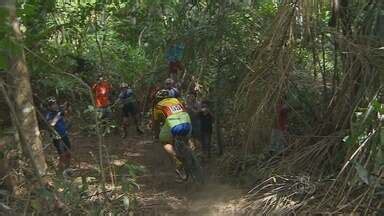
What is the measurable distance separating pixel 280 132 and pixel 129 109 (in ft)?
17.1

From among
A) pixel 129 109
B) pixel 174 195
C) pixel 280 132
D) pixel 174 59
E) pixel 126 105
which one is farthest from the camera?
pixel 129 109

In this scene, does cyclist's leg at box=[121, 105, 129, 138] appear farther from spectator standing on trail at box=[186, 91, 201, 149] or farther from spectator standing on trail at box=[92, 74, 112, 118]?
spectator standing on trail at box=[186, 91, 201, 149]

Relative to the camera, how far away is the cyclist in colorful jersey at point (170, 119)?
7.64 metres

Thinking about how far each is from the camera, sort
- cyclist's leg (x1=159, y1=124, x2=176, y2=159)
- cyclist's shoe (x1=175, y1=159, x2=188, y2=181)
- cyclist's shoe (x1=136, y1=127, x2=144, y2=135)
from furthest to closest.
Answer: cyclist's shoe (x1=136, y1=127, x2=144, y2=135), cyclist's shoe (x1=175, y1=159, x2=188, y2=181), cyclist's leg (x1=159, y1=124, x2=176, y2=159)

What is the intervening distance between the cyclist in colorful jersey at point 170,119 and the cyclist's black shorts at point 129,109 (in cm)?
452

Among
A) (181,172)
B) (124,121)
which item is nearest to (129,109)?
(124,121)

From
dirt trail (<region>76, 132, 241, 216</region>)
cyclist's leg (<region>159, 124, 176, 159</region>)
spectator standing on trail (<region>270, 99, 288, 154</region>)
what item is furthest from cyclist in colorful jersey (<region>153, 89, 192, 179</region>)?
spectator standing on trail (<region>270, 99, 288, 154</region>)

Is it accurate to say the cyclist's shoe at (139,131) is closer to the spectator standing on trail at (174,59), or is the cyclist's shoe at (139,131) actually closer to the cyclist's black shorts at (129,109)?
the cyclist's black shorts at (129,109)

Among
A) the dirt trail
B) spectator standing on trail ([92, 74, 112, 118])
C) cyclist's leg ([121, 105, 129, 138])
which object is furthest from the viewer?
cyclist's leg ([121, 105, 129, 138])

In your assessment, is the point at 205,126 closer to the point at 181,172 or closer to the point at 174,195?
the point at 181,172

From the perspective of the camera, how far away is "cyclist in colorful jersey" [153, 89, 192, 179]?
764 centimetres

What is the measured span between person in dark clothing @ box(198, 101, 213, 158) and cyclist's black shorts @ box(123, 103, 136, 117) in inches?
122

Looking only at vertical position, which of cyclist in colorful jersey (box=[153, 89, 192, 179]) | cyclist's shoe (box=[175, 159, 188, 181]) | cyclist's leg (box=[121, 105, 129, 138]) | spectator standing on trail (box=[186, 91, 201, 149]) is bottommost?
cyclist's leg (box=[121, 105, 129, 138])

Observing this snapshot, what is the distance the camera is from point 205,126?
9.56 metres
